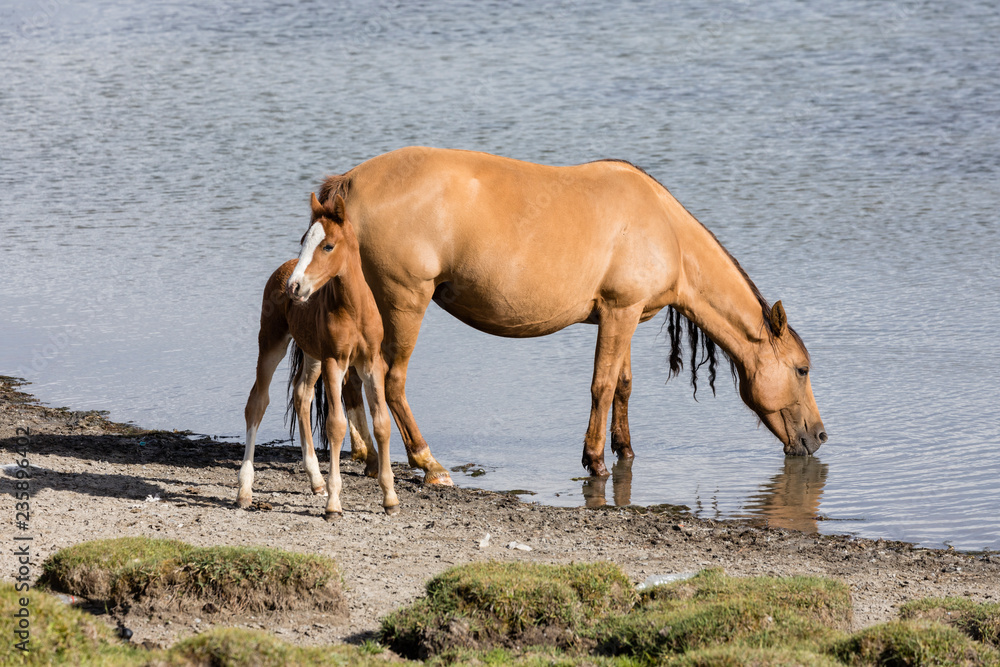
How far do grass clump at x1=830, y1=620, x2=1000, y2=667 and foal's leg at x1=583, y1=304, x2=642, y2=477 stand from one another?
3.60 metres

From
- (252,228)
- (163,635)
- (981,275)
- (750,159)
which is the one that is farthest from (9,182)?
(163,635)

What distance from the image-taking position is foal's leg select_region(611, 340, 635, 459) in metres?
8.39

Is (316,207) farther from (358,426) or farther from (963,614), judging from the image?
(963,614)

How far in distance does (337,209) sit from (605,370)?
2.71 metres

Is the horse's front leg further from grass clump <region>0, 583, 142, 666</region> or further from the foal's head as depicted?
grass clump <region>0, 583, 142, 666</region>

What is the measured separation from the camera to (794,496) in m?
7.52

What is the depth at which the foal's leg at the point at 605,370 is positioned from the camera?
7938 mm

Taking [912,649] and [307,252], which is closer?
[912,649]

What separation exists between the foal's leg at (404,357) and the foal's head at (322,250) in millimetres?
1124

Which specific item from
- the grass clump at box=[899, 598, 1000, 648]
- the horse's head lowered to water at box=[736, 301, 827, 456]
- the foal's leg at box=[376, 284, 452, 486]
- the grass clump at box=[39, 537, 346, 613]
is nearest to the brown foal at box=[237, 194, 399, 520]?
the foal's leg at box=[376, 284, 452, 486]

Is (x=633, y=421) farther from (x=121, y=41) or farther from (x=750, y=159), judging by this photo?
(x=121, y=41)

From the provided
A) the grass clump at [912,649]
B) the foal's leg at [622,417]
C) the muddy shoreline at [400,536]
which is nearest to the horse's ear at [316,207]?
the muddy shoreline at [400,536]

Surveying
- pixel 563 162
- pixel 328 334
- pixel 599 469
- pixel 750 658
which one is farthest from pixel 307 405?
pixel 563 162

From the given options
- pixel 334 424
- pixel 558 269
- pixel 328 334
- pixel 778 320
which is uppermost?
pixel 558 269
